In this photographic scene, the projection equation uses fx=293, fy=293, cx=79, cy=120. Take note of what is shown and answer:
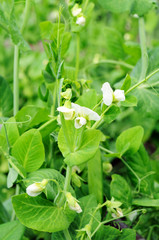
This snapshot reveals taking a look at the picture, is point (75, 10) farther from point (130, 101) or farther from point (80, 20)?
point (130, 101)

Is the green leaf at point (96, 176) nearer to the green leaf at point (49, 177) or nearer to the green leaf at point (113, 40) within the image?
the green leaf at point (49, 177)

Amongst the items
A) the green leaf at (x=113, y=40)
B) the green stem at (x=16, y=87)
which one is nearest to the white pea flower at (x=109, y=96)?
the green stem at (x=16, y=87)

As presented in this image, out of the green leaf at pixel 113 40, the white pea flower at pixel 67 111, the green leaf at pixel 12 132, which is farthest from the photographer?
the green leaf at pixel 113 40

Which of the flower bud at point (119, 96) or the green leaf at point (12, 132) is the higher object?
the flower bud at point (119, 96)

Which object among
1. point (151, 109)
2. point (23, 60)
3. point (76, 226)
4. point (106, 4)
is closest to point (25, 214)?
point (76, 226)

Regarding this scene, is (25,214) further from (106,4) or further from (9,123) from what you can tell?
(106,4)

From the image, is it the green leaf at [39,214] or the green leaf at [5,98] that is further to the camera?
the green leaf at [5,98]

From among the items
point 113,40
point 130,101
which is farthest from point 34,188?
point 113,40
